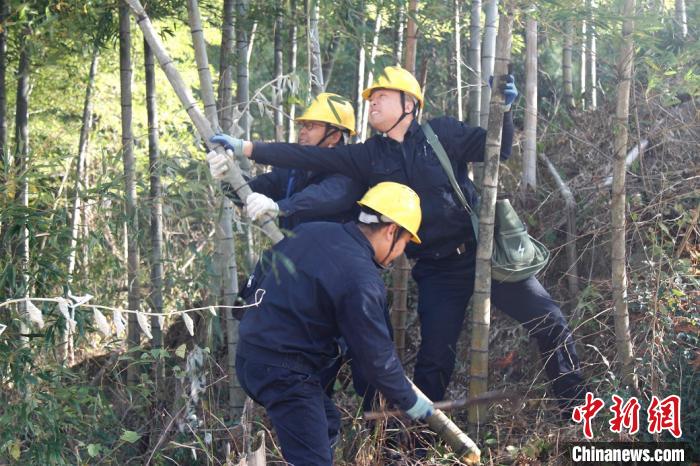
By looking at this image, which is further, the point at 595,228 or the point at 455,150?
the point at 595,228

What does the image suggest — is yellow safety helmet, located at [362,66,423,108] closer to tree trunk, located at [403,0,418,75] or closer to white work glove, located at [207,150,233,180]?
tree trunk, located at [403,0,418,75]

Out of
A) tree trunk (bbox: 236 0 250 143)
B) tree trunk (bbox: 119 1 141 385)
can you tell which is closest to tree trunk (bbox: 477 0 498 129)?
tree trunk (bbox: 236 0 250 143)

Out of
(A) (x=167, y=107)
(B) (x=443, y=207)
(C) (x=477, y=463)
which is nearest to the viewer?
(C) (x=477, y=463)

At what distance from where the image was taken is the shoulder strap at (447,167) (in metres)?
4.62

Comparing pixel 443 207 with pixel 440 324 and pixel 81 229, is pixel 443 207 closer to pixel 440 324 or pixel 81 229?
pixel 440 324

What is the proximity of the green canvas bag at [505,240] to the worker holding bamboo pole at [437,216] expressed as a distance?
0.05 meters

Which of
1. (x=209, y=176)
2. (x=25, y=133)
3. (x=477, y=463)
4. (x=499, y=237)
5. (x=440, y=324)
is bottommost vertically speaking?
(x=477, y=463)

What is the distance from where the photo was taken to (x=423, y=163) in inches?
184

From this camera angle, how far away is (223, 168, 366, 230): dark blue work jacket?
4543 millimetres

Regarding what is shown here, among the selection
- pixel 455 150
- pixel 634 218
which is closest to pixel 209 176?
pixel 455 150

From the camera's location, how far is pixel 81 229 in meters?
6.00

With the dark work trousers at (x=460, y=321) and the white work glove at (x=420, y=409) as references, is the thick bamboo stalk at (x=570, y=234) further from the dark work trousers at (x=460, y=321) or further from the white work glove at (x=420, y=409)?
the white work glove at (x=420, y=409)

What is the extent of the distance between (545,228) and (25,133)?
3917mm

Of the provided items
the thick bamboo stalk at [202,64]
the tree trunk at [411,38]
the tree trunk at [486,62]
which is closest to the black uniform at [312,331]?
the thick bamboo stalk at [202,64]
